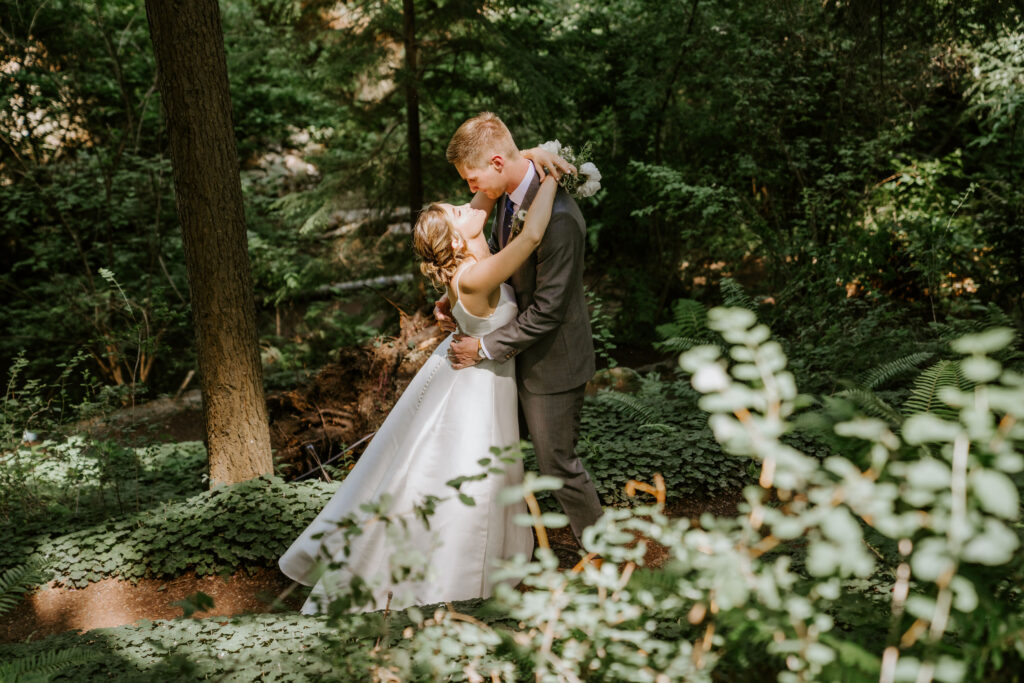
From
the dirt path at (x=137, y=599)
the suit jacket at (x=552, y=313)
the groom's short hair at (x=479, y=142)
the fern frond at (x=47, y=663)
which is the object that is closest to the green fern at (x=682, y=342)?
the dirt path at (x=137, y=599)

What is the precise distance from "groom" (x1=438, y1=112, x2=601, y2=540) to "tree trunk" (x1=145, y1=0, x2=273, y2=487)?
6.73 ft

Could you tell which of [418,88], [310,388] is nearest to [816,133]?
[418,88]

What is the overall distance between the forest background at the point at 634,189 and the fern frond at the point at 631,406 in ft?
0.11

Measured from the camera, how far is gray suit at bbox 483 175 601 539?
3.26 metres

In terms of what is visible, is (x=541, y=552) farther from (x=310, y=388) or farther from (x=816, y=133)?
(x=816, y=133)

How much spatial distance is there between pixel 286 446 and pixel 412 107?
179 inches

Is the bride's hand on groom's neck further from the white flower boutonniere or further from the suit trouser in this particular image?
the suit trouser

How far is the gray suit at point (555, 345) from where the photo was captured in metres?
3.26

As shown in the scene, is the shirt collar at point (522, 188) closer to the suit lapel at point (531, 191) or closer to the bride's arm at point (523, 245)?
the suit lapel at point (531, 191)

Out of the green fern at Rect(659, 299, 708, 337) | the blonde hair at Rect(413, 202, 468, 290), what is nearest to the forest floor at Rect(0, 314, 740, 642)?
the green fern at Rect(659, 299, 708, 337)

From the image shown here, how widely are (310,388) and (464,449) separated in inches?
159

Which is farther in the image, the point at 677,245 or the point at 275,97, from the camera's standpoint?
the point at 275,97

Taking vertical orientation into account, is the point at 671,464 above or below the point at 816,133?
below

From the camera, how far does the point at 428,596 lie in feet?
11.8
